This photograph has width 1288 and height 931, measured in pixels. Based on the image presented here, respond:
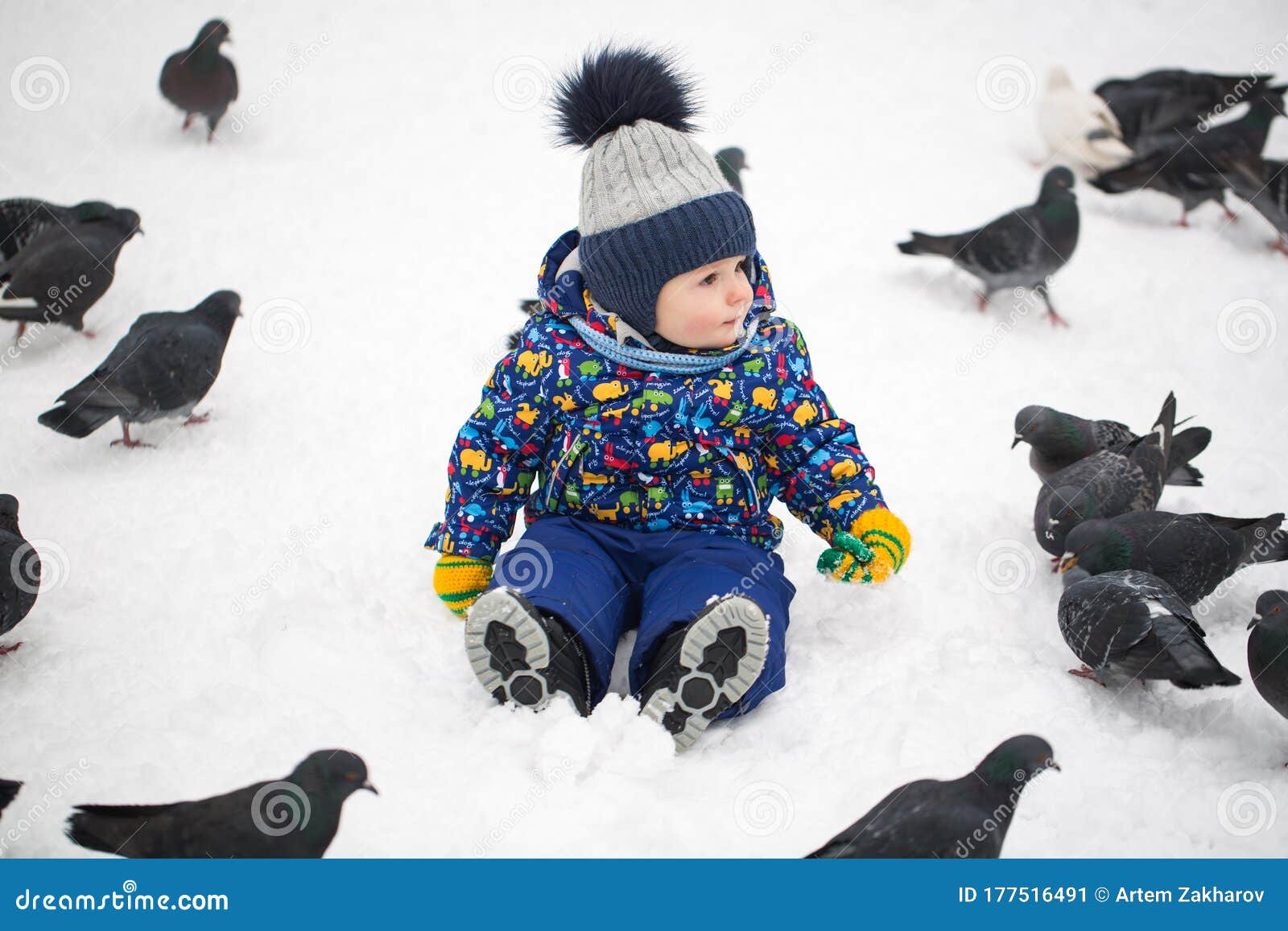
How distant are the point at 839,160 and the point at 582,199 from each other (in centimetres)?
327

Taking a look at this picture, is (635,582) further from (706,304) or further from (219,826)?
(219,826)

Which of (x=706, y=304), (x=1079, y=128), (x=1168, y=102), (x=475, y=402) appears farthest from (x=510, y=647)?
(x=1168, y=102)

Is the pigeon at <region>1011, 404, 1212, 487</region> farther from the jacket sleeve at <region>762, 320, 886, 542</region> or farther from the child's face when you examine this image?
the child's face

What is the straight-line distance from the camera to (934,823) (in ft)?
5.25

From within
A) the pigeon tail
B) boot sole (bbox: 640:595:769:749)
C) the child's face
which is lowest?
boot sole (bbox: 640:595:769:749)

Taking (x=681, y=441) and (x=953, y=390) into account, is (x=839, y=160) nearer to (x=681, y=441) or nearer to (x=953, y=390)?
(x=953, y=390)

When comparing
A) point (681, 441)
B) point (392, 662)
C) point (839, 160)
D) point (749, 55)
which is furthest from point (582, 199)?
point (749, 55)

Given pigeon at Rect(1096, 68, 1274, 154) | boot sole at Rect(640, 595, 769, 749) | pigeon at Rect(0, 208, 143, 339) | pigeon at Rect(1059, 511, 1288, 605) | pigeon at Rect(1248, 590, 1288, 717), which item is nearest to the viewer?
boot sole at Rect(640, 595, 769, 749)

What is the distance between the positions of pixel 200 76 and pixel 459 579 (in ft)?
11.8

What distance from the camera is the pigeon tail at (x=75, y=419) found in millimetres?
2826

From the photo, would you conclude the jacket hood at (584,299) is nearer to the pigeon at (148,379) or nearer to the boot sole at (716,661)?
the boot sole at (716,661)

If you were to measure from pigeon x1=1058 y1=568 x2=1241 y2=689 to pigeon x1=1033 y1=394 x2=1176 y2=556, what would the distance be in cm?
34

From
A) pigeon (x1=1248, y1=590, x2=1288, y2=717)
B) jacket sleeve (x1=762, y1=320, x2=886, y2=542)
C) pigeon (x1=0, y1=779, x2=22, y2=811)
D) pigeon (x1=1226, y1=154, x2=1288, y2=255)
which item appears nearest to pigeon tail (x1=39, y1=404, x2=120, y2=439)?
pigeon (x1=0, y1=779, x2=22, y2=811)

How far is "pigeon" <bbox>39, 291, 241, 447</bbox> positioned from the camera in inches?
112
